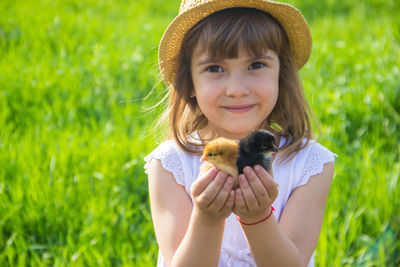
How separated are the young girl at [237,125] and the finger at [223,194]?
130mm

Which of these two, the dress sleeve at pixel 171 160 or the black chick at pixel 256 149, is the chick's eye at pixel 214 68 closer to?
the dress sleeve at pixel 171 160

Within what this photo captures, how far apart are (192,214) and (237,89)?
707mm

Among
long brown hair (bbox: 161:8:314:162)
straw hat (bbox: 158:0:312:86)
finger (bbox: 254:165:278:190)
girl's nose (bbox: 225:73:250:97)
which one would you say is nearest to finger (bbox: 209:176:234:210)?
finger (bbox: 254:165:278:190)

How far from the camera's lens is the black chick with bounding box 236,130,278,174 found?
1665mm

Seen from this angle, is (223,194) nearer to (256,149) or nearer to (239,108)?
(256,149)

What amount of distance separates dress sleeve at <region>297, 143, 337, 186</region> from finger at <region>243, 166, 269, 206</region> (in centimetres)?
78

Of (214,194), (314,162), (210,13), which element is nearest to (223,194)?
(214,194)

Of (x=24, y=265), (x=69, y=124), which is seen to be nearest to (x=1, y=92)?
(x=69, y=124)

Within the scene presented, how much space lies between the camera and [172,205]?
240 cm

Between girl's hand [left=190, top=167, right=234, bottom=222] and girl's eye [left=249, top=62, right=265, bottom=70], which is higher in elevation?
girl's eye [left=249, top=62, right=265, bottom=70]

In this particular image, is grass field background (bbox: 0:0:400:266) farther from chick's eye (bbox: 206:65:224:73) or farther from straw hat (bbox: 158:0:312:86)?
chick's eye (bbox: 206:65:224:73)

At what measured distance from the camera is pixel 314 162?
2523mm

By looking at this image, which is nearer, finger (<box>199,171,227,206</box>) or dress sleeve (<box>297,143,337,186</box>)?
finger (<box>199,171,227,206</box>)

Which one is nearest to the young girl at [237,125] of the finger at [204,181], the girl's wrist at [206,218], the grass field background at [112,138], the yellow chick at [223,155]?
the girl's wrist at [206,218]
